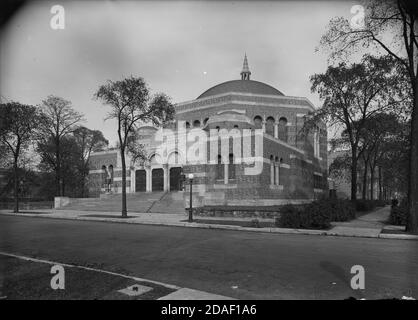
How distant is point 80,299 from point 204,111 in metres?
43.5

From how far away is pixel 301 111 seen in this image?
49094 mm

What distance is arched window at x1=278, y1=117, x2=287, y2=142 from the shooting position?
4794cm

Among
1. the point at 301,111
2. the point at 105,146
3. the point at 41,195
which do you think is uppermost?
the point at 301,111

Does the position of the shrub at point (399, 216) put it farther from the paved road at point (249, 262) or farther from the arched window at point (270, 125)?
the arched window at point (270, 125)

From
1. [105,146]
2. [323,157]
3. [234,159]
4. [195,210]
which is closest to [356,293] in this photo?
[195,210]

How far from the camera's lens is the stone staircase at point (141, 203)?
31034mm

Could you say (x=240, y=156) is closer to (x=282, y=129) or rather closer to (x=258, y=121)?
(x=258, y=121)

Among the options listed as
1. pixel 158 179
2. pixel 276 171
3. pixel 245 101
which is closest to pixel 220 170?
pixel 276 171

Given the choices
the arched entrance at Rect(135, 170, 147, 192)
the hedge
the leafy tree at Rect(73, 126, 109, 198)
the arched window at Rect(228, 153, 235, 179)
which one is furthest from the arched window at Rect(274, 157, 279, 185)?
the leafy tree at Rect(73, 126, 109, 198)

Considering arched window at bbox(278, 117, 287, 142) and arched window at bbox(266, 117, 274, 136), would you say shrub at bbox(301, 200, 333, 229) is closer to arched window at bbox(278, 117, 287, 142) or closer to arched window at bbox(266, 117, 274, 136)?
arched window at bbox(266, 117, 274, 136)

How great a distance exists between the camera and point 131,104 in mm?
24656

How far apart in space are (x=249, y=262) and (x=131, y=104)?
62.2ft

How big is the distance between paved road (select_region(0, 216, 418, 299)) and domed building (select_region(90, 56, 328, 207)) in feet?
53.3

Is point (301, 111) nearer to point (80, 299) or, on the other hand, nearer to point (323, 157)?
point (323, 157)
